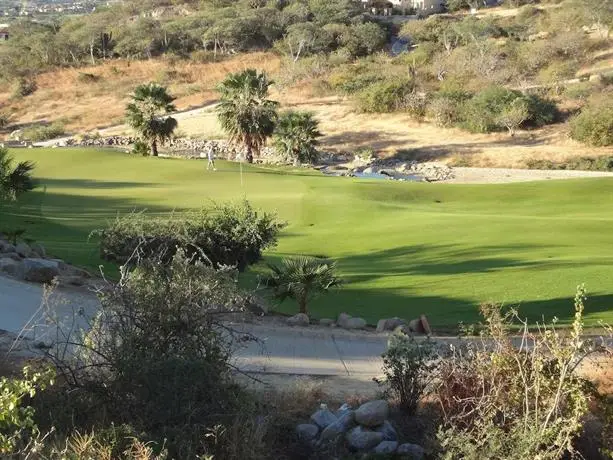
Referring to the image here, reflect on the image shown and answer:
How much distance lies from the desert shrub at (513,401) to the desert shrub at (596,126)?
47.1 m

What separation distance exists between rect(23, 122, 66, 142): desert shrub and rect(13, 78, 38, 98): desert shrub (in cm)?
1269

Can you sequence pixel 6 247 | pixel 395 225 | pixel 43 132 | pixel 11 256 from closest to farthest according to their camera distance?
pixel 11 256
pixel 6 247
pixel 395 225
pixel 43 132

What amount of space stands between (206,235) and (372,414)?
8.42 m

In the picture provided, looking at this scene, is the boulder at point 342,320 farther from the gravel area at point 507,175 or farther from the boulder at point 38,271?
the gravel area at point 507,175

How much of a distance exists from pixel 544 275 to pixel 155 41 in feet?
260

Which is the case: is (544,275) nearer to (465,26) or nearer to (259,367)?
(259,367)

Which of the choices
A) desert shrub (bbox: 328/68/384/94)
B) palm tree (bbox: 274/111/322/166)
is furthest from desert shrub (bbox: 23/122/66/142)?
desert shrub (bbox: 328/68/384/94)

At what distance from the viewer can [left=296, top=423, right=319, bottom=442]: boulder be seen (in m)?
8.42

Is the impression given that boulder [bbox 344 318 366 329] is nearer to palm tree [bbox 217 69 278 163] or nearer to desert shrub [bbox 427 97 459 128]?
palm tree [bbox 217 69 278 163]

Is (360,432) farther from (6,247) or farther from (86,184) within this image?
(86,184)

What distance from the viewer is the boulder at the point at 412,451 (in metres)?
8.00

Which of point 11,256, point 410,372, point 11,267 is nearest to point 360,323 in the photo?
point 410,372

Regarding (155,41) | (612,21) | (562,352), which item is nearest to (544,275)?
(562,352)

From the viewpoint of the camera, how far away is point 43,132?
63656 mm
